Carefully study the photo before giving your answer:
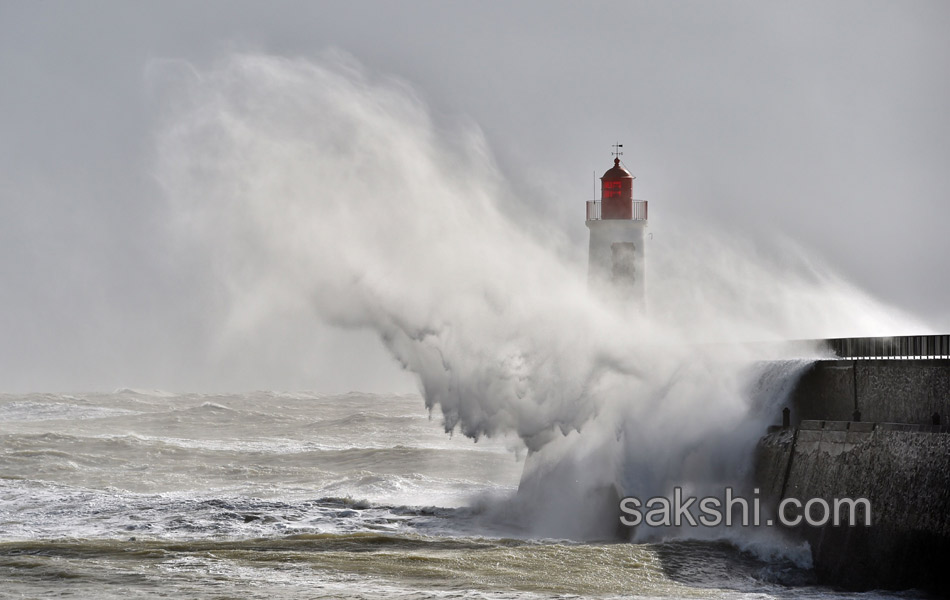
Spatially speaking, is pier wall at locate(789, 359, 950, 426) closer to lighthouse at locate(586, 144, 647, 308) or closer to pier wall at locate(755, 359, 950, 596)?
pier wall at locate(755, 359, 950, 596)

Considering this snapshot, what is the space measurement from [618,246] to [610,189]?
111 centimetres

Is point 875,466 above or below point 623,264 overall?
below

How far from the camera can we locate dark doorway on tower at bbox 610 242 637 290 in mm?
20672

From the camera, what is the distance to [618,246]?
20.9 metres

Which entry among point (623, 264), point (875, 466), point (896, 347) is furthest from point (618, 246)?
point (875, 466)

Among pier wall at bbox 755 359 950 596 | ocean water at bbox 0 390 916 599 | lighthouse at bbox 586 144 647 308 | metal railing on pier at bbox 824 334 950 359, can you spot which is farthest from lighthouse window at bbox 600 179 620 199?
pier wall at bbox 755 359 950 596

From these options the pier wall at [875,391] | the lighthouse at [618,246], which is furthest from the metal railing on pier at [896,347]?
the lighthouse at [618,246]

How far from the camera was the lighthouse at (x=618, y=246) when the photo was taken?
67.7 feet

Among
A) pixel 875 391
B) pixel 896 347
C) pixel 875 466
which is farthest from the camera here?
pixel 896 347

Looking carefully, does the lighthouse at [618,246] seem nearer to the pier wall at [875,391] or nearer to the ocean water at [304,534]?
the ocean water at [304,534]

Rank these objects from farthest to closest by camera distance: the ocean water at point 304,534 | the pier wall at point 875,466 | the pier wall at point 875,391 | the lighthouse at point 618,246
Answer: the lighthouse at point 618,246, the pier wall at point 875,391, the ocean water at point 304,534, the pier wall at point 875,466

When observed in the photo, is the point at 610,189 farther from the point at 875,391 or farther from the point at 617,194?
the point at 875,391

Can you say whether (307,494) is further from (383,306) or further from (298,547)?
(298,547)

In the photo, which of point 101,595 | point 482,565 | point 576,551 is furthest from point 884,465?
point 101,595
